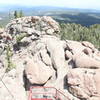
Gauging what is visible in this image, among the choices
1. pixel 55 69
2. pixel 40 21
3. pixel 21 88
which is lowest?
pixel 21 88

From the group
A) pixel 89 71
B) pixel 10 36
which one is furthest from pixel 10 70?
pixel 10 36

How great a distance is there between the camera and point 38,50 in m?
34.8

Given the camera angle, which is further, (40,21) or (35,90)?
(40,21)

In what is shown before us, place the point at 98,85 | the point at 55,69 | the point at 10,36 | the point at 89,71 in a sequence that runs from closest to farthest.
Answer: the point at 98,85 < the point at 89,71 < the point at 55,69 < the point at 10,36

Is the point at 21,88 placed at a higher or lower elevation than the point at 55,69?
lower

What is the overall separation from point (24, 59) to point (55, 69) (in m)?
5.94

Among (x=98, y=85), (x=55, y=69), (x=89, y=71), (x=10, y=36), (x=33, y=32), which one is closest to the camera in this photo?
(x=98, y=85)

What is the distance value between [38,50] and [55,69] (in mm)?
5651

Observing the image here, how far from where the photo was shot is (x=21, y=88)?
1136 inches

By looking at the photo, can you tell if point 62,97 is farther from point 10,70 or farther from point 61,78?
point 10,70

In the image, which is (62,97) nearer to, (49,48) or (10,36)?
(49,48)

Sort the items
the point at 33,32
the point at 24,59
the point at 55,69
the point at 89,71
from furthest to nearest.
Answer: the point at 33,32 → the point at 24,59 → the point at 55,69 → the point at 89,71

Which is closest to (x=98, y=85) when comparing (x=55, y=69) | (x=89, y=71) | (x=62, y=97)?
(x=89, y=71)

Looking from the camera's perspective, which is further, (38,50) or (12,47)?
(12,47)
